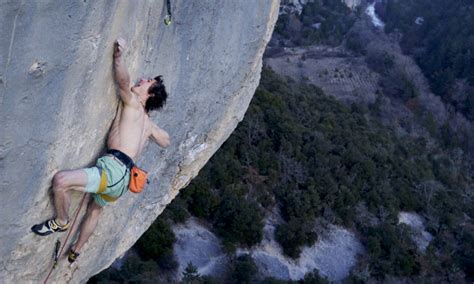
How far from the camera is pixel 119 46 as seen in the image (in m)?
4.09

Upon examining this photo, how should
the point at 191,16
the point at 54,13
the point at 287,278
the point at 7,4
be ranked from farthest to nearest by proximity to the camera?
the point at 287,278
the point at 191,16
the point at 54,13
the point at 7,4

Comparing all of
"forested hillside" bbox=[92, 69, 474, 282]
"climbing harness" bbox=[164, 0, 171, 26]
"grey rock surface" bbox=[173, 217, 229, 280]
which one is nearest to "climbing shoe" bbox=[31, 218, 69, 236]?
"climbing harness" bbox=[164, 0, 171, 26]

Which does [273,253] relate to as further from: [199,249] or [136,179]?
[136,179]

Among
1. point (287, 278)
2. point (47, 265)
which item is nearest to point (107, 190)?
point (47, 265)

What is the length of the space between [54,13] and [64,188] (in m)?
1.30

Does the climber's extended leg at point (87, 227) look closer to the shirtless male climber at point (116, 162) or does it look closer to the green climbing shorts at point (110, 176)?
the shirtless male climber at point (116, 162)

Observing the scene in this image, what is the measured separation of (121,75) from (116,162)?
0.67 meters

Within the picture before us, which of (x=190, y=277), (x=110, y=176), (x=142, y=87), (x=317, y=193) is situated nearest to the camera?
(x=110, y=176)

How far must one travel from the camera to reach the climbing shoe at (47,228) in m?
4.11

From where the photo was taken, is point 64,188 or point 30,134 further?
point 64,188

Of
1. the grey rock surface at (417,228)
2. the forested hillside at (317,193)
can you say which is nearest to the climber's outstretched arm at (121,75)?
the forested hillside at (317,193)

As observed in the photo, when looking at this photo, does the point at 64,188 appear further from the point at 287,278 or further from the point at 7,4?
the point at 287,278

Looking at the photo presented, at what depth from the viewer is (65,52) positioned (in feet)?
11.7

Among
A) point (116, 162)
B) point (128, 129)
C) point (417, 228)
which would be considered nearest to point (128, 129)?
point (128, 129)
